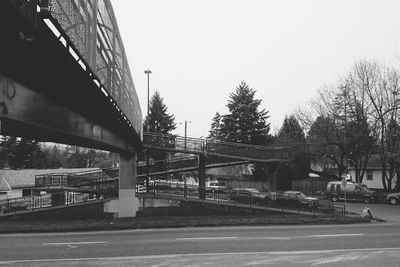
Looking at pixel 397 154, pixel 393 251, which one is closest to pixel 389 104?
pixel 397 154

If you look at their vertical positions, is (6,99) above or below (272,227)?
above

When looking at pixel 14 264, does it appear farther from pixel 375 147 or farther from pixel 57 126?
pixel 375 147

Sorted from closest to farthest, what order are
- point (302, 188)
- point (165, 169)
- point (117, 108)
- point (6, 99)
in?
point (6, 99)
point (117, 108)
point (165, 169)
point (302, 188)

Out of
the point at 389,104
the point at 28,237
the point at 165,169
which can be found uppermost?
the point at 389,104

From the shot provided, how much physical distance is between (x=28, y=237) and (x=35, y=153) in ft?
232

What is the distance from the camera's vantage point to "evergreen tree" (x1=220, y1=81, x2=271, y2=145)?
68.0 meters

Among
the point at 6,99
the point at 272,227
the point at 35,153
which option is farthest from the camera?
the point at 35,153

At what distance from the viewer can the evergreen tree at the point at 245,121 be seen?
68.0 metres

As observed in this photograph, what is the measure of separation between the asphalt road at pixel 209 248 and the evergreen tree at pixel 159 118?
5424 centimetres

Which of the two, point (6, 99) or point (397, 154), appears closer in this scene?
point (6, 99)

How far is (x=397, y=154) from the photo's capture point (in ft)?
121

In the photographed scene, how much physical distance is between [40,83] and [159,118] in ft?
213

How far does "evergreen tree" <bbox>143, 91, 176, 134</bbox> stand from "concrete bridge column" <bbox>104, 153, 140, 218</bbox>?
135ft

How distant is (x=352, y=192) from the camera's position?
42812 millimetres
